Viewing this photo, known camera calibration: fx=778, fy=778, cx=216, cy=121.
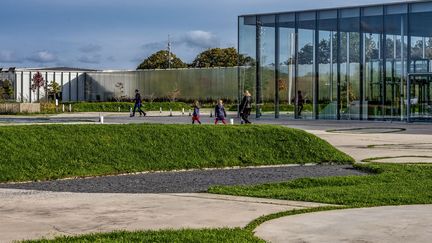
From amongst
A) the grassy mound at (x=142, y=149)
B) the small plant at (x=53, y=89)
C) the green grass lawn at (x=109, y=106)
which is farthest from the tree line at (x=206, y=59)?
the grassy mound at (x=142, y=149)

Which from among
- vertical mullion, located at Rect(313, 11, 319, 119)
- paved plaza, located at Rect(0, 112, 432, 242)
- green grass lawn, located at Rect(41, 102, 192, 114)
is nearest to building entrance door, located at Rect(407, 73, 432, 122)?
vertical mullion, located at Rect(313, 11, 319, 119)

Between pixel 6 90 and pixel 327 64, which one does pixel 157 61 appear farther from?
pixel 327 64

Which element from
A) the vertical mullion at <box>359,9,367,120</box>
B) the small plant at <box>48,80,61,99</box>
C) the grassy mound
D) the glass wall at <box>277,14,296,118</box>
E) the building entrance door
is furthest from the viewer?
the small plant at <box>48,80,61,99</box>

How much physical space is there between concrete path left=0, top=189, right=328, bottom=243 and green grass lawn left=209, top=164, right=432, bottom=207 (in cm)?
58

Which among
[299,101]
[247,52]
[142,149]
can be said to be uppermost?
[247,52]

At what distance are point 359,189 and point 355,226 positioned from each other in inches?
153

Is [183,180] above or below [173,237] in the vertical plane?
below

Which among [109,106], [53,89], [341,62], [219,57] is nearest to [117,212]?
[341,62]

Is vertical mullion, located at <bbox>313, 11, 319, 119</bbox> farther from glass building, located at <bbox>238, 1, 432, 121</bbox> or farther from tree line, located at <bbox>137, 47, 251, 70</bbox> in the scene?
tree line, located at <bbox>137, 47, 251, 70</bbox>

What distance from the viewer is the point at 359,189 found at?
505 inches

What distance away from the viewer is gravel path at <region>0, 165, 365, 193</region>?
14.2 m

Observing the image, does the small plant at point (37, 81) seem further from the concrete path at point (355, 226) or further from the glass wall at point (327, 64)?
the concrete path at point (355, 226)

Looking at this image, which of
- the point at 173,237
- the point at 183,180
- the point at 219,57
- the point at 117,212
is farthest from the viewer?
the point at 219,57

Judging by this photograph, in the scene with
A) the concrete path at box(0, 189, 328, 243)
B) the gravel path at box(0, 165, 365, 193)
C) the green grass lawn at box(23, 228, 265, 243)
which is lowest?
the gravel path at box(0, 165, 365, 193)
